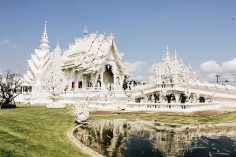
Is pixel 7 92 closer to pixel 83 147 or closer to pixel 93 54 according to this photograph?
pixel 93 54

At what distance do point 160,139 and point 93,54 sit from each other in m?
31.6

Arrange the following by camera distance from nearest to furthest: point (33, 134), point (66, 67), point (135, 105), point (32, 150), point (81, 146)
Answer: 1. point (32, 150)
2. point (81, 146)
3. point (33, 134)
4. point (135, 105)
5. point (66, 67)

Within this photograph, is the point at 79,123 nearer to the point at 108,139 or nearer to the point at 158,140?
the point at 108,139

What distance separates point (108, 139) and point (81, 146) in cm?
290

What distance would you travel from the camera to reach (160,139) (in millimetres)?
14656

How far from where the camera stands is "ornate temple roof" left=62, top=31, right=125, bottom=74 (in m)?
43.8

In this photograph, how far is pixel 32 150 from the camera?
11.0 metres

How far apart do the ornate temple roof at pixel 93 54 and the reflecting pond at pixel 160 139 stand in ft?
81.7

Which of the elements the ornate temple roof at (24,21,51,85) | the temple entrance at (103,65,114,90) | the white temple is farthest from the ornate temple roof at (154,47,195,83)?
the ornate temple roof at (24,21,51,85)

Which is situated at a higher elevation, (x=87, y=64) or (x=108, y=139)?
(x=87, y=64)

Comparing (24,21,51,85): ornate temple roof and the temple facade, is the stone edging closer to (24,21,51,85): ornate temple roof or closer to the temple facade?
the temple facade

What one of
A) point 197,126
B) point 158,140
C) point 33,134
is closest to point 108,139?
point 158,140

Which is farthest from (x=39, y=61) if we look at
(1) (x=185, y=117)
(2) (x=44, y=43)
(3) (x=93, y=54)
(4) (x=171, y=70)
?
(1) (x=185, y=117)

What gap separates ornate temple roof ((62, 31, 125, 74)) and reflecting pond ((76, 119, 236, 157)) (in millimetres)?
24900
